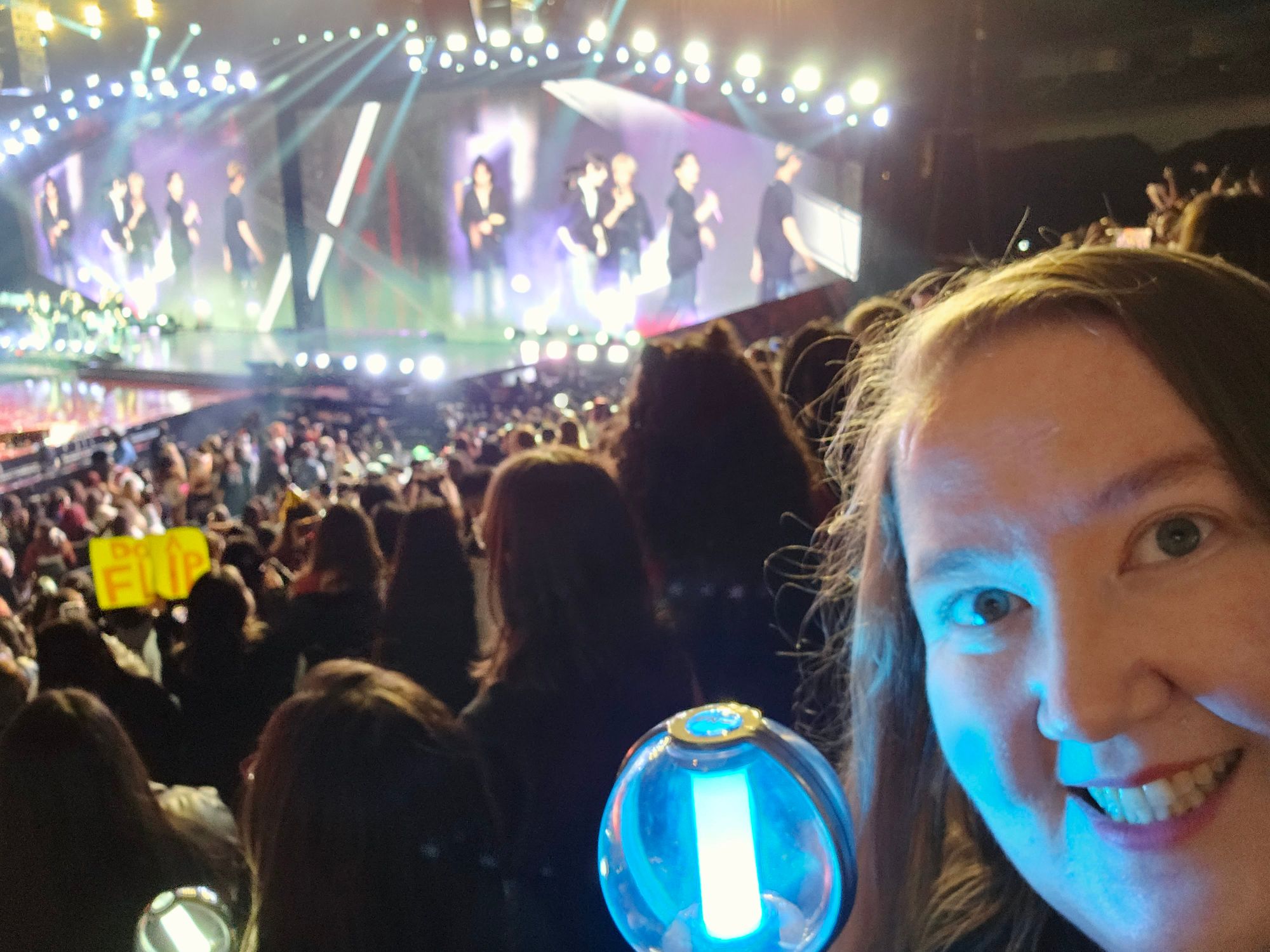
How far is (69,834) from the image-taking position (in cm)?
139

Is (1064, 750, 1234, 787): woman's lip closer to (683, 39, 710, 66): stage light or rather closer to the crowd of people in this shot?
the crowd of people

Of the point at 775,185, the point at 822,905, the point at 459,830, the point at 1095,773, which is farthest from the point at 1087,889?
the point at 775,185

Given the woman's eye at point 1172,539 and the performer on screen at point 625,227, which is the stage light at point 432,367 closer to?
the performer on screen at point 625,227

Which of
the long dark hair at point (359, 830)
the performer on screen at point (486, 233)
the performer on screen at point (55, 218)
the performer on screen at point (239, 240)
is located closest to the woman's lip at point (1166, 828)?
the long dark hair at point (359, 830)

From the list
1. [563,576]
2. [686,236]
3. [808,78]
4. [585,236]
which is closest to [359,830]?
[563,576]

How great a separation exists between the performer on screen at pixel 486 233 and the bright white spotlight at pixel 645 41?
4421 mm

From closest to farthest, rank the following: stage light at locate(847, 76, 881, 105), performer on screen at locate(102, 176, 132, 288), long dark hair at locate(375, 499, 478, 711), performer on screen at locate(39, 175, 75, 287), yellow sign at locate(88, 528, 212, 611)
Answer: long dark hair at locate(375, 499, 478, 711) < yellow sign at locate(88, 528, 212, 611) < stage light at locate(847, 76, 881, 105) < performer on screen at locate(39, 175, 75, 287) < performer on screen at locate(102, 176, 132, 288)

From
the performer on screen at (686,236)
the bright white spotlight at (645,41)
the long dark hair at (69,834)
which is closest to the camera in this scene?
the long dark hair at (69,834)

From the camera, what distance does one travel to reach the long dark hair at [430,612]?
1.95m

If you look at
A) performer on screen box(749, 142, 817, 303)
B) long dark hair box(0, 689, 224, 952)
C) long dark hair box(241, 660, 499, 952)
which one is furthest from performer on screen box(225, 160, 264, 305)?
long dark hair box(241, 660, 499, 952)

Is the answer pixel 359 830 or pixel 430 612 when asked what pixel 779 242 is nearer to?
pixel 430 612

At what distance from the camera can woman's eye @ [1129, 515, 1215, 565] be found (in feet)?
1.74

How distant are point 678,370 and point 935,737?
112 cm

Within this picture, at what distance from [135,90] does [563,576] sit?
36.6 feet
